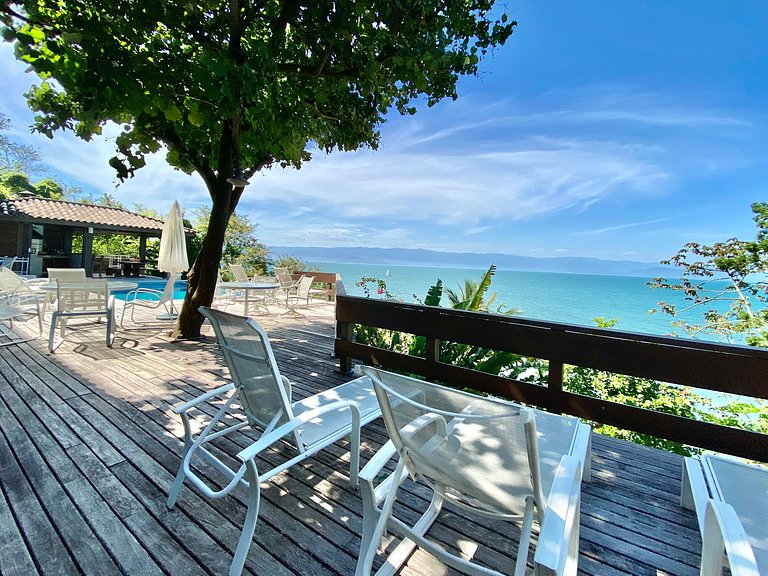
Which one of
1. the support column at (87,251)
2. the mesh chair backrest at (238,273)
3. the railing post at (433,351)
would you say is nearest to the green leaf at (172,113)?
the railing post at (433,351)

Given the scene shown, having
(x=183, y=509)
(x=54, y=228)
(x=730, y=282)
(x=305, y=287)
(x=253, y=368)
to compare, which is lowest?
(x=183, y=509)

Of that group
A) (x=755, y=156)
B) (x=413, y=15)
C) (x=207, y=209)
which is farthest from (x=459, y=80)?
(x=755, y=156)

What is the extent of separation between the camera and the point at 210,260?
5.55 meters

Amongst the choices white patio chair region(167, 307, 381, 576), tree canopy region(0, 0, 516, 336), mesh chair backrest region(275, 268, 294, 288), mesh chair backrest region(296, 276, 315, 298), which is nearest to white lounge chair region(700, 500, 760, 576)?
white patio chair region(167, 307, 381, 576)

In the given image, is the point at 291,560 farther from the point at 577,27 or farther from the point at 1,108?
the point at 1,108

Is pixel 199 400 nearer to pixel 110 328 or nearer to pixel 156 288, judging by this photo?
pixel 110 328

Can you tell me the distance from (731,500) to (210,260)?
19.8 feet

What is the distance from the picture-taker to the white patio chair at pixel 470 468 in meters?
1.16

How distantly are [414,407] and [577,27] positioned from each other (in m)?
17.4

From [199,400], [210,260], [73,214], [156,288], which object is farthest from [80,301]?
[73,214]

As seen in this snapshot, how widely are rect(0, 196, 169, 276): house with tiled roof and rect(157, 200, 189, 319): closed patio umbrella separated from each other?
43.3 ft

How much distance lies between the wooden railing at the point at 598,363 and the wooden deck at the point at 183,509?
0.38 m

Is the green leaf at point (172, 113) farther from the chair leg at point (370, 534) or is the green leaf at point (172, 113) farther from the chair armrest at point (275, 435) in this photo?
the chair leg at point (370, 534)

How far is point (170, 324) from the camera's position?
6.89m
